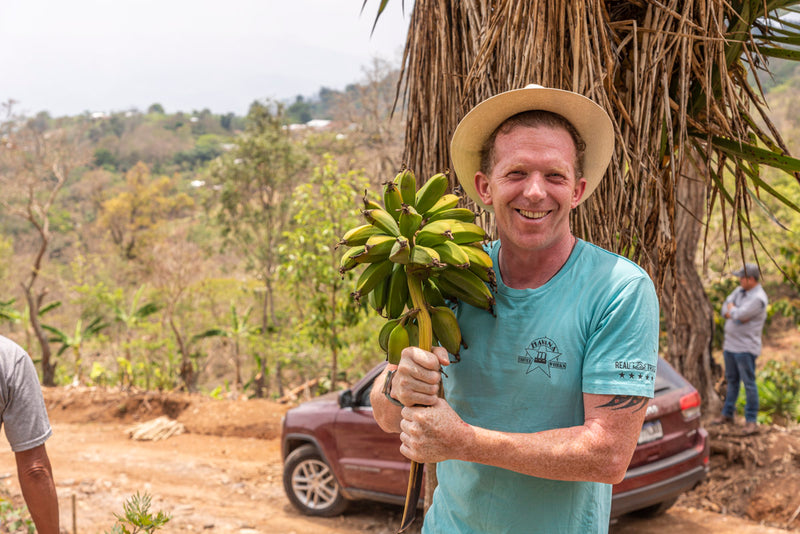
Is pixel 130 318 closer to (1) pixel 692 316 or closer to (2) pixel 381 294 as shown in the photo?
(1) pixel 692 316

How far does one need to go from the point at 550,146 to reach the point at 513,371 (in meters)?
0.64

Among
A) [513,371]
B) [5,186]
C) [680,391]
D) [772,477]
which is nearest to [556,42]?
[513,371]

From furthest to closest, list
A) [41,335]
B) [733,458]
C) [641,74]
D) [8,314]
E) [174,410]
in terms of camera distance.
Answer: [8,314] → [41,335] → [174,410] → [733,458] → [641,74]

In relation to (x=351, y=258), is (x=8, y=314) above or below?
below

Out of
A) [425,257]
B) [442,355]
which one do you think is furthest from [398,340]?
[425,257]

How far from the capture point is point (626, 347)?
1.58 m

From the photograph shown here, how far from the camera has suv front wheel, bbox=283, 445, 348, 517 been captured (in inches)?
259

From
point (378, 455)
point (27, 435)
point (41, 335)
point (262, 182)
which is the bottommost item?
point (41, 335)

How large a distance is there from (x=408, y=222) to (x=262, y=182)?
15931mm

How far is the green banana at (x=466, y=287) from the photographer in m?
1.77

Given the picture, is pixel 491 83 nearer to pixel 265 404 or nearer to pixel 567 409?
pixel 567 409

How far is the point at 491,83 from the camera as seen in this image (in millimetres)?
2885

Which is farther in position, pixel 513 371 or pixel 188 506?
pixel 188 506

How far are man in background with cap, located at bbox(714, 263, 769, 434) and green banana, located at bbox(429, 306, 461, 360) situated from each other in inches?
277
